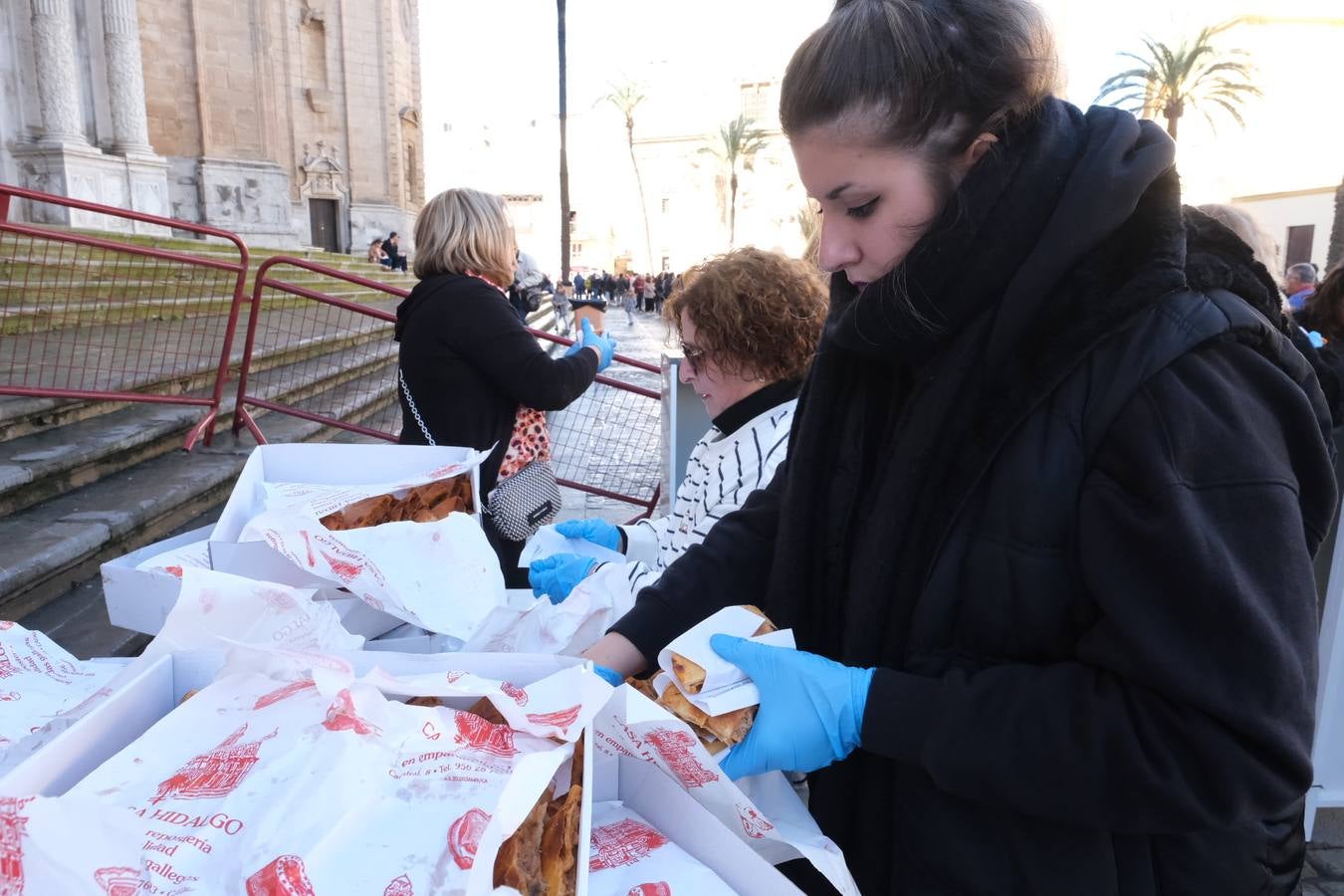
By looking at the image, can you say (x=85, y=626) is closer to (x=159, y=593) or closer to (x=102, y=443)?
(x=159, y=593)

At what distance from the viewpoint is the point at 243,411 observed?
509cm

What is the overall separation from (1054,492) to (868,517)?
29 centimetres

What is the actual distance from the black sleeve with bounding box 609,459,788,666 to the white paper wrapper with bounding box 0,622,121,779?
822mm

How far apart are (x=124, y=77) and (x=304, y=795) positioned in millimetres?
17720

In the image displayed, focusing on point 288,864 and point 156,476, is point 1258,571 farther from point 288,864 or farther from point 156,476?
point 156,476

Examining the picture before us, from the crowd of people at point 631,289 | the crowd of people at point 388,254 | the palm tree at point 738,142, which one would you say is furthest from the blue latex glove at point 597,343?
the palm tree at point 738,142

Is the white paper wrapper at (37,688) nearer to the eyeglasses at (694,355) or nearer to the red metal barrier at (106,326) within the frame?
the eyeglasses at (694,355)

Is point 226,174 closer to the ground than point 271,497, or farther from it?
farther from it

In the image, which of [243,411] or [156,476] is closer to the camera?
[156,476]

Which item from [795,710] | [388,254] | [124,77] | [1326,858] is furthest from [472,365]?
[388,254]

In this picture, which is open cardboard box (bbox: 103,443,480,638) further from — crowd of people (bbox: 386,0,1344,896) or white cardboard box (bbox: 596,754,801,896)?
crowd of people (bbox: 386,0,1344,896)

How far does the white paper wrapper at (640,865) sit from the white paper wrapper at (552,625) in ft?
1.85

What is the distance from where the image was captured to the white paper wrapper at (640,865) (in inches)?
39.1

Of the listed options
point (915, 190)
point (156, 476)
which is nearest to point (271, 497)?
point (915, 190)
